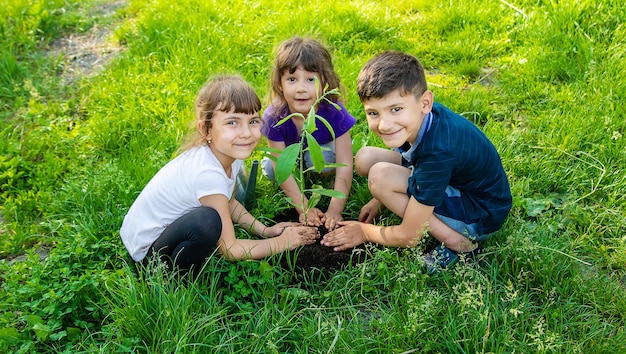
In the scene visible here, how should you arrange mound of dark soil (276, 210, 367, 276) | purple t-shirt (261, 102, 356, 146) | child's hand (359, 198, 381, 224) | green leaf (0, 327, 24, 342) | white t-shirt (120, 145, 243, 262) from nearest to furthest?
green leaf (0, 327, 24, 342)
white t-shirt (120, 145, 243, 262)
mound of dark soil (276, 210, 367, 276)
child's hand (359, 198, 381, 224)
purple t-shirt (261, 102, 356, 146)

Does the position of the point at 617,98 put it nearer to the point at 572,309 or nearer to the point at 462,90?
the point at 462,90

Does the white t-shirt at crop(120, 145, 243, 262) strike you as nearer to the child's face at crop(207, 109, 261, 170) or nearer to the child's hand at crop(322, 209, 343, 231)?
the child's face at crop(207, 109, 261, 170)

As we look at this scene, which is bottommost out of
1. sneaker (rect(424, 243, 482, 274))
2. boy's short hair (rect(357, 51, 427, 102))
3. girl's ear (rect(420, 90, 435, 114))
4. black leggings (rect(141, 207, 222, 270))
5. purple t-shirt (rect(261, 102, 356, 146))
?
sneaker (rect(424, 243, 482, 274))

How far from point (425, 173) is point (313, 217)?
2.44 feet

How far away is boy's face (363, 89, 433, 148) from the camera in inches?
103

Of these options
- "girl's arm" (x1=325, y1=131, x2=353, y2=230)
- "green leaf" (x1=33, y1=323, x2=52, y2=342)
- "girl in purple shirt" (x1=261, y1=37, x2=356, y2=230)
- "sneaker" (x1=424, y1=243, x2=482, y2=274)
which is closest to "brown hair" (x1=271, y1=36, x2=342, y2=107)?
"girl in purple shirt" (x1=261, y1=37, x2=356, y2=230)

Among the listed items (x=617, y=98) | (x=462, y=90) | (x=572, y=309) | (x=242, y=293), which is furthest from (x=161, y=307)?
(x=617, y=98)

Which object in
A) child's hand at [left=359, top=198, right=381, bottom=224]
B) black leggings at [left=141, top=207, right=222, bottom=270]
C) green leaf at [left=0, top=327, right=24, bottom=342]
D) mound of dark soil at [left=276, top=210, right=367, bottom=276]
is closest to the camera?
green leaf at [left=0, top=327, right=24, bottom=342]

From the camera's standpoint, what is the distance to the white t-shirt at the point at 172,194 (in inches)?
106

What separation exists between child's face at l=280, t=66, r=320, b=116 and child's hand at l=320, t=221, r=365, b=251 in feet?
2.33

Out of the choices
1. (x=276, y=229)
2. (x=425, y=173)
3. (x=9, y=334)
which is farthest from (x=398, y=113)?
(x=9, y=334)

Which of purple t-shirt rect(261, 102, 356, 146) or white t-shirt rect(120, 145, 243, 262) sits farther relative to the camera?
purple t-shirt rect(261, 102, 356, 146)

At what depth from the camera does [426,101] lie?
2.68 metres

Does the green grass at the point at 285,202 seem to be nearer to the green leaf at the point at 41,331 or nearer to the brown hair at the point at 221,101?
the green leaf at the point at 41,331
